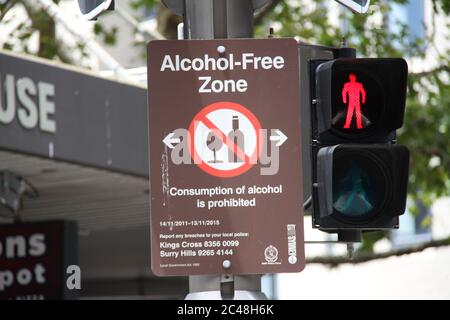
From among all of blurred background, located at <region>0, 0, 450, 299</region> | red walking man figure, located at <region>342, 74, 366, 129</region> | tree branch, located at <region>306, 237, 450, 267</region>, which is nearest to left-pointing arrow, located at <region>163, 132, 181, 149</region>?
red walking man figure, located at <region>342, 74, 366, 129</region>

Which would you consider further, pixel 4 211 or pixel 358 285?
pixel 358 285

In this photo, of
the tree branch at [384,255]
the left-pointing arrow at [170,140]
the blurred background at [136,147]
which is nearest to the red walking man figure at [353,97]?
the left-pointing arrow at [170,140]

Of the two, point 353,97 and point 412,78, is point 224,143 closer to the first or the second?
point 353,97

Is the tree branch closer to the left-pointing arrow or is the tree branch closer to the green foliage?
the green foliage

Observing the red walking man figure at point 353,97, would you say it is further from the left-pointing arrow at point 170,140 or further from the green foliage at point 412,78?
the green foliage at point 412,78

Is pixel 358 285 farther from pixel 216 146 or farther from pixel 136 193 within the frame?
pixel 216 146

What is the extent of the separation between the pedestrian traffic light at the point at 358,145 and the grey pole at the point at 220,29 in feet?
1.76

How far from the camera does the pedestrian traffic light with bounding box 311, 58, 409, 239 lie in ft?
22.8

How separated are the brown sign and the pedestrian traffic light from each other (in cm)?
47

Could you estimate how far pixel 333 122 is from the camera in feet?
23.2
